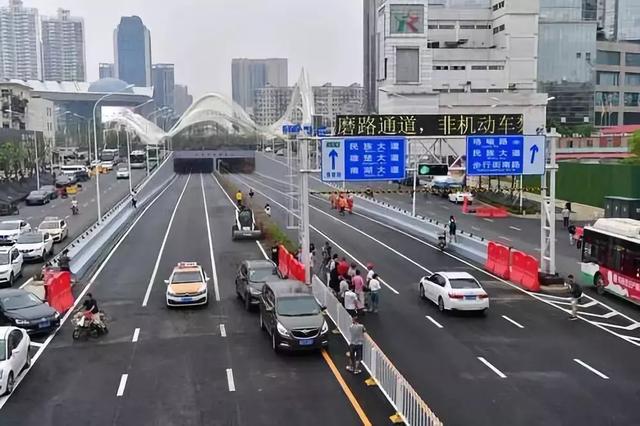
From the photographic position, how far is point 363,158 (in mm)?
28891

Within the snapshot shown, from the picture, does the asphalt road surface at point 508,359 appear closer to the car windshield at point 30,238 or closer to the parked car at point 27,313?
the parked car at point 27,313

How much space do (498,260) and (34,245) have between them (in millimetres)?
22201

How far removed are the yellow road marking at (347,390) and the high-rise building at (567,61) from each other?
13008 cm

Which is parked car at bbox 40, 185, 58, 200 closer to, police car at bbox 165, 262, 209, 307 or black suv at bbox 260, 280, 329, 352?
police car at bbox 165, 262, 209, 307

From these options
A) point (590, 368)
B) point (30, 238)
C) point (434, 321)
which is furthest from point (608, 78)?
point (590, 368)

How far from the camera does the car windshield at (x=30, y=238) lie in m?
35.2

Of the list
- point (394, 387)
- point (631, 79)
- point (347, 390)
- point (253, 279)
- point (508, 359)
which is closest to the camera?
point (394, 387)

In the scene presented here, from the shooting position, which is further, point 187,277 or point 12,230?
point 12,230

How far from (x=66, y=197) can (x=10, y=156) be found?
23.8ft

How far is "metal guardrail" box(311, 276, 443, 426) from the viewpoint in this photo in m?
13.0

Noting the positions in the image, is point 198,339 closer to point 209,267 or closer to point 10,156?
point 209,267

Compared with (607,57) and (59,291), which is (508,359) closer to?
(59,291)

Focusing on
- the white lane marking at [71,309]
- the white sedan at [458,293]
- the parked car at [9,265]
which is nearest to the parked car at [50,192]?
the white lane marking at [71,309]

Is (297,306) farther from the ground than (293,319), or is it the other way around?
(297,306)
